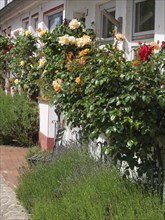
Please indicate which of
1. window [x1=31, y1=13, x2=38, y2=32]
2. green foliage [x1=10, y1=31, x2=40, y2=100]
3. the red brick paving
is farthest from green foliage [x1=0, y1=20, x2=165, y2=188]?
window [x1=31, y1=13, x2=38, y2=32]

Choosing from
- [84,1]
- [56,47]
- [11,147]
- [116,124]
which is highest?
[84,1]

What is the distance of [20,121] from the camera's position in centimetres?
1027

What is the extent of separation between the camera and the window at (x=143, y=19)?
6551 mm

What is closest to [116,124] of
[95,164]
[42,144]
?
[95,164]

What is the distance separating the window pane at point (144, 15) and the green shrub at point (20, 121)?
13.6 feet

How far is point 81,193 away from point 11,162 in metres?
4.83

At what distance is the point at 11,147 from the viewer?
1058 centimetres

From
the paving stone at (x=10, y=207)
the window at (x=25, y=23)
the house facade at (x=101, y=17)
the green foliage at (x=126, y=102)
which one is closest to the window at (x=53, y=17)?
the house facade at (x=101, y=17)

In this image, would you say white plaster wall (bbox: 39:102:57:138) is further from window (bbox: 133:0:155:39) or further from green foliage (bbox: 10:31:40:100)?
window (bbox: 133:0:155:39)

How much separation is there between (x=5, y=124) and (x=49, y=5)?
2.89 meters

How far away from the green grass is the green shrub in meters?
4.44

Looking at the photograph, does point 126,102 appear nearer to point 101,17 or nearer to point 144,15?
point 144,15

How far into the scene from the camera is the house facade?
6.54 m

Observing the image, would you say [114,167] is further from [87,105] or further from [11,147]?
[11,147]
